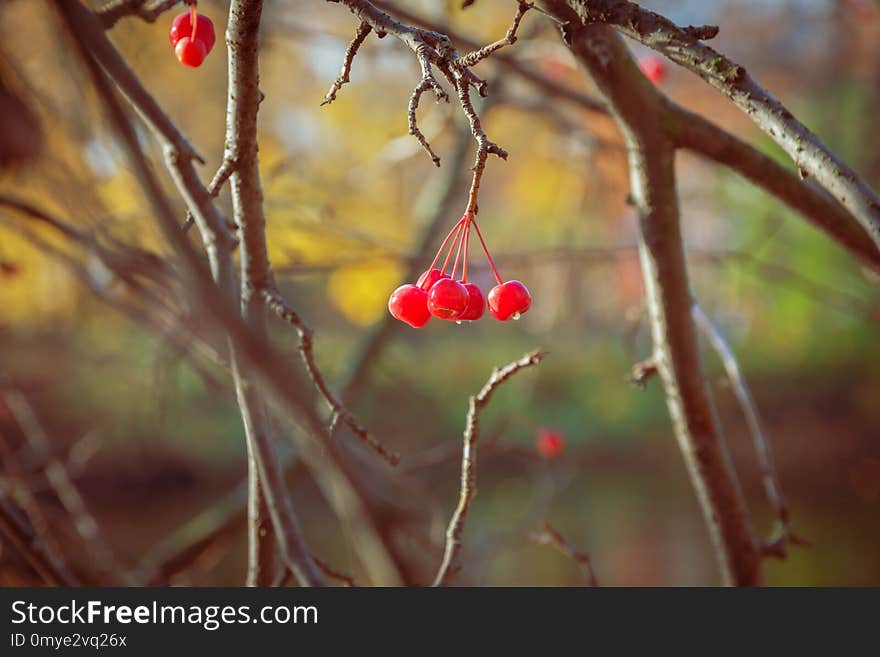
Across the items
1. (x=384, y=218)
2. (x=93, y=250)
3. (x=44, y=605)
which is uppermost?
(x=384, y=218)

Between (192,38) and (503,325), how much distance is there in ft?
32.2

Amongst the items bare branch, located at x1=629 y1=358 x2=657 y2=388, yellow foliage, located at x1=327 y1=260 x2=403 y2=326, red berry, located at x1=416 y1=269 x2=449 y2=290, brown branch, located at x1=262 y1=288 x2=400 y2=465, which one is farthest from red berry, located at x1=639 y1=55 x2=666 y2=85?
yellow foliage, located at x1=327 y1=260 x2=403 y2=326

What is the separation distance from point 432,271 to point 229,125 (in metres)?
0.31

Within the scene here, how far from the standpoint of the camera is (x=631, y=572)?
6363mm

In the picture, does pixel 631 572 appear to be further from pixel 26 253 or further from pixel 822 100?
pixel 822 100

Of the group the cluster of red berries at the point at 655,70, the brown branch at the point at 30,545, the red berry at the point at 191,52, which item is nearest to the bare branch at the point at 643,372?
the cluster of red berries at the point at 655,70

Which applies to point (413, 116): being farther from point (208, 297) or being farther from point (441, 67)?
point (208, 297)

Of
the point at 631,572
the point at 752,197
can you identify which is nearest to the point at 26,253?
Answer: the point at 631,572

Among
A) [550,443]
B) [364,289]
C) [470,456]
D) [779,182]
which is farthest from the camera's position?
[364,289]

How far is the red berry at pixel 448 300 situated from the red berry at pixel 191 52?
426 mm

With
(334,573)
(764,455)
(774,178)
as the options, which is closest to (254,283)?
(334,573)

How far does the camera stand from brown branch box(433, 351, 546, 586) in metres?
0.87

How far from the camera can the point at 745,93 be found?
0.89 metres

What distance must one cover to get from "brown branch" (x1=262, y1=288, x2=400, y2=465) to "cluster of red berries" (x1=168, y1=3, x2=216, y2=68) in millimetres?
339
